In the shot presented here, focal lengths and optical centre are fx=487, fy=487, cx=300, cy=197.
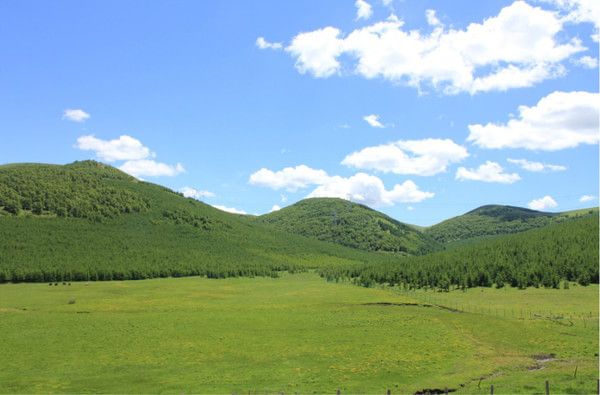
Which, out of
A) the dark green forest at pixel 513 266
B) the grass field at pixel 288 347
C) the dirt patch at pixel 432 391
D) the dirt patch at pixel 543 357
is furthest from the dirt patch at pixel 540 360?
the dark green forest at pixel 513 266

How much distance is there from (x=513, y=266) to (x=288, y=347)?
111m

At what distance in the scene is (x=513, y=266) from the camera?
152 metres

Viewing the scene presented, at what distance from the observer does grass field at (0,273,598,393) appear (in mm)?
48312

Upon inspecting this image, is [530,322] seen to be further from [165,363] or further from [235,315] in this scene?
[165,363]

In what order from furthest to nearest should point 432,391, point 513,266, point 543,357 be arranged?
1. point 513,266
2. point 543,357
3. point 432,391

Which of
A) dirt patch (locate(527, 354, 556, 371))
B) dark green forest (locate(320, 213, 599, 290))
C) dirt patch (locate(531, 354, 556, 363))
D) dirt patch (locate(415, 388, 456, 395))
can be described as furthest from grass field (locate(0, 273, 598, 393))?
dark green forest (locate(320, 213, 599, 290))

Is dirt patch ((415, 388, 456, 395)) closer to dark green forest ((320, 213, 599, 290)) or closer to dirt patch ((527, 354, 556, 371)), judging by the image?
dirt patch ((527, 354, 556, 371))

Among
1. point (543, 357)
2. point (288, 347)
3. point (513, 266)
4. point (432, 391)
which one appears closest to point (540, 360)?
point (543, 357)

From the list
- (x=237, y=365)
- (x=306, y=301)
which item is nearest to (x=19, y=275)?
(x=306, y=301)

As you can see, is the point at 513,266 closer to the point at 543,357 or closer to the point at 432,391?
the point at 543,357

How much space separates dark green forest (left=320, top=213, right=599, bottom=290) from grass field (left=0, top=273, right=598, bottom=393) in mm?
25359

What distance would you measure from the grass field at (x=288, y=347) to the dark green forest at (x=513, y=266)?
25359 mm

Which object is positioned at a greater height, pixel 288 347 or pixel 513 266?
pixel 513 266

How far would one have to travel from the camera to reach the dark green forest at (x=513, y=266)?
140 metres
